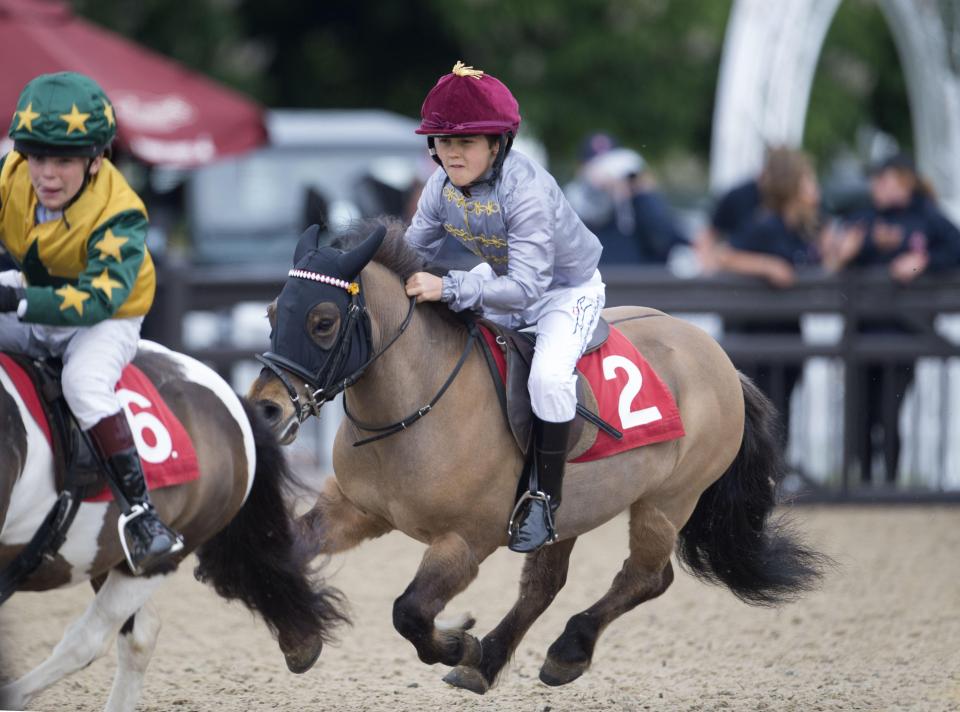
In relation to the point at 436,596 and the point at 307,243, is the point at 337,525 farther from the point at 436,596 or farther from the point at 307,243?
the point at 307,243

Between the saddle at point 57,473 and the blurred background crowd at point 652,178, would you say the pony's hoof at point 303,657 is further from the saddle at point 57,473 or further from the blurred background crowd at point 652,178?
the blurred background crowd at point 652,178

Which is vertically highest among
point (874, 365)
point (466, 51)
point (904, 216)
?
point (466, 51)

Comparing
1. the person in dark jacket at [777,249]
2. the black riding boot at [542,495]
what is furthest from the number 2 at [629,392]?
the person in dark jacket at [777,249]

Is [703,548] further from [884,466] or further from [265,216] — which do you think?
[265,216]

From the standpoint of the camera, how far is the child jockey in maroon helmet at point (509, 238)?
5078 mm

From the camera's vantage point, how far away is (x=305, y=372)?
4730mm

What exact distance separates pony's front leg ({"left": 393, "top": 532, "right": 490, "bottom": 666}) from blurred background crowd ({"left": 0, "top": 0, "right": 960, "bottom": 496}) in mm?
1167

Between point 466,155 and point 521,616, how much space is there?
68.0 inches

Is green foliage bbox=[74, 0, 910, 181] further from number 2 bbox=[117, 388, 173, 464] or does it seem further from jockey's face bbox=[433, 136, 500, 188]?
number 2 bbox=[117, 388, 173, 464]

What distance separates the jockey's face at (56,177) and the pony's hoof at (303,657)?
1.72 m

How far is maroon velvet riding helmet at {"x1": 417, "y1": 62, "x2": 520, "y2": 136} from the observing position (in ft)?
16.5

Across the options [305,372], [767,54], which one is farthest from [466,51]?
[305,372]

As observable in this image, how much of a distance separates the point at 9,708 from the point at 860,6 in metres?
19.6

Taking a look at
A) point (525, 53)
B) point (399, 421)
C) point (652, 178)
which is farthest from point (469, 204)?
point (525, 53)
